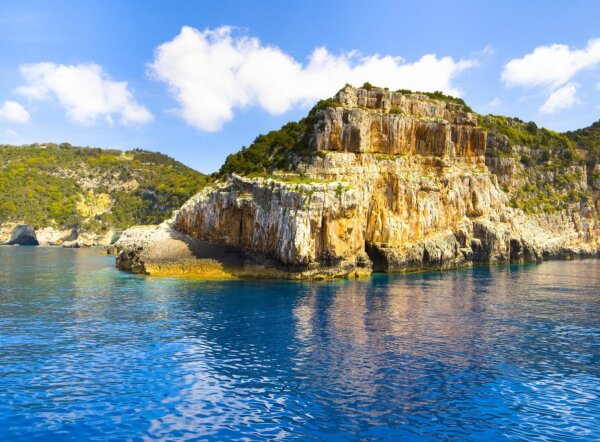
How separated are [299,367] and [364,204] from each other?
158ft

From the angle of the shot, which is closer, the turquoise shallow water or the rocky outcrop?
the turquoise shallow water

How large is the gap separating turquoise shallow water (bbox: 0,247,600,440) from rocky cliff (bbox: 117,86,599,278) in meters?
16.1

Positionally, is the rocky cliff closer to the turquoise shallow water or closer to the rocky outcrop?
the turquoise shallow water

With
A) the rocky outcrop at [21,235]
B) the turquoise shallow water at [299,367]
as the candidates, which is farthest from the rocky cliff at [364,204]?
the rocky outcrop at [21,235]

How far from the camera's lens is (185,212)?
72.7 m

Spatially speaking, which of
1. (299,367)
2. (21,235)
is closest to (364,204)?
(299,367)

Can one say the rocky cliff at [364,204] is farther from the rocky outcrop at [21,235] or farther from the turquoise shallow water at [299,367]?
the rocky outcrop at [21,235]

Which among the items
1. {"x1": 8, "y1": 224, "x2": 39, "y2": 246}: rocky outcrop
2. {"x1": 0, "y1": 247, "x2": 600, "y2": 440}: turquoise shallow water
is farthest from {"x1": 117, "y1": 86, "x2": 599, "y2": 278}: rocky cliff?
{"x1": 8, "y1": 224, "x2": 39, "y2": 246}: rocky outcrop

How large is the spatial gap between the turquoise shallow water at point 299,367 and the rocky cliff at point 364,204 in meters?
16.1

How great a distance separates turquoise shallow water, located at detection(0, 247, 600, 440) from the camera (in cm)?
1786

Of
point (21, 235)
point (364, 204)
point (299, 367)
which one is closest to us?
point (299, 367)

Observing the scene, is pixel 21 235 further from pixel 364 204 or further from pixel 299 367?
pixel 299 367

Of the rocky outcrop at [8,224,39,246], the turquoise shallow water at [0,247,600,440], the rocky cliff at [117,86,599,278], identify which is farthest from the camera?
the rocky outcrop at [8,224,39,246]

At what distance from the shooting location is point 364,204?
7050 cm
